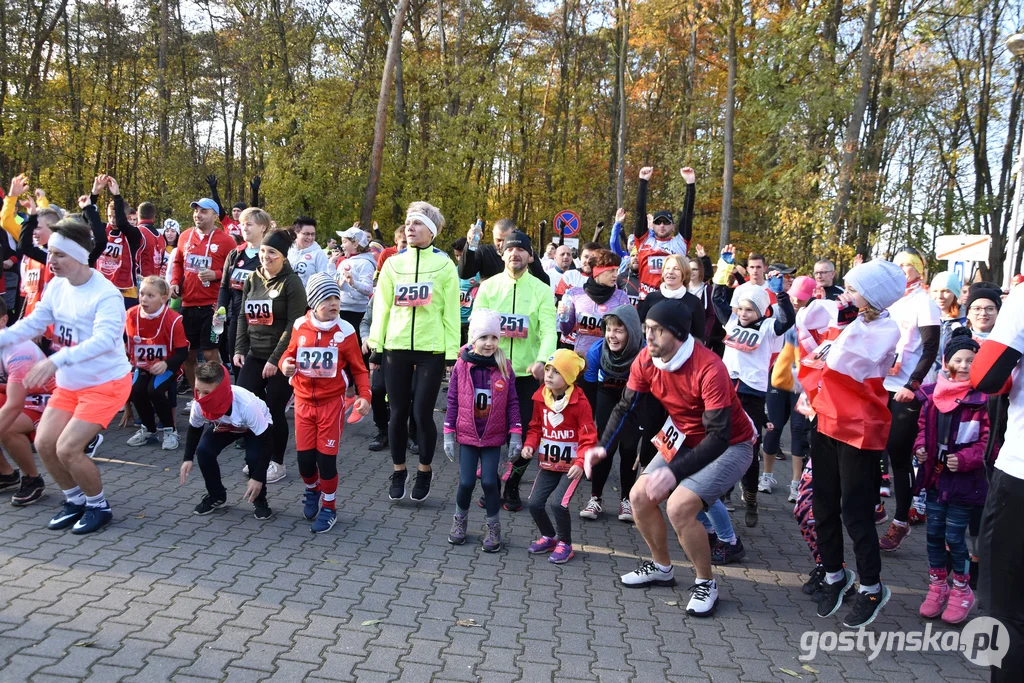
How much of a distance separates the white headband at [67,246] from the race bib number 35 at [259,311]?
59.0 inches

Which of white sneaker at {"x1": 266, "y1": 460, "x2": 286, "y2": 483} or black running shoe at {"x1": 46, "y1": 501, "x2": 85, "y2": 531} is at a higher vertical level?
black running shoe at {"x1": 46, "y1": 501, "x2": 85, "y2": 531}

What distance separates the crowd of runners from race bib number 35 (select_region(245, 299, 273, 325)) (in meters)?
0.03

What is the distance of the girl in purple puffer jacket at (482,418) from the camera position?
5.61 meters

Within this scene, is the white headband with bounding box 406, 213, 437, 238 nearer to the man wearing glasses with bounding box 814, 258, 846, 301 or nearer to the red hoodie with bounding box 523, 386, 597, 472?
the red hoodie with bounding box 523, 386, 597, 472

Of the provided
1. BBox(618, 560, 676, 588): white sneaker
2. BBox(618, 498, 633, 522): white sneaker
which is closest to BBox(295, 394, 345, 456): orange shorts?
BBox(618, 560, 676, 588): white sneaker

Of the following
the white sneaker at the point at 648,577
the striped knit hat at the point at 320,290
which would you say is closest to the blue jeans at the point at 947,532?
the white sneaker at the point at 648,577

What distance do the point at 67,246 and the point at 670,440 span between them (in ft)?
13.0

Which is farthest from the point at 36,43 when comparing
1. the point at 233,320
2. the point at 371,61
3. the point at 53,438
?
the point at 53,438

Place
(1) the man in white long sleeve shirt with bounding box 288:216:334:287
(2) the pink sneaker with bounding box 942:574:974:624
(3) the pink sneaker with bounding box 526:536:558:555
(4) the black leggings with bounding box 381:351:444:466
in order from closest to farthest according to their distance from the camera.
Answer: (2) the pink sneaker with bounding box 942:574:974:624 < (3) the pink sneaker with bounding box 526:536:558:555 < (4) the black leggings with bounding box 381:351:444:466 < (1) the man in white long sleeve shirt with bounding box 288:216:334:287

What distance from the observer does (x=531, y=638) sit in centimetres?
427

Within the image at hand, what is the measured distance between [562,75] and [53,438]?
33982mm

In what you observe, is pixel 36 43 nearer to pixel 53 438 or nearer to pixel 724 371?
pixel 53 438

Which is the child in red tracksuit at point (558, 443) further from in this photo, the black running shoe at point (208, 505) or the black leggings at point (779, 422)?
the black leggings at point (779, 422)

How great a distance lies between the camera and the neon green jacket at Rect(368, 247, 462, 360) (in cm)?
619
